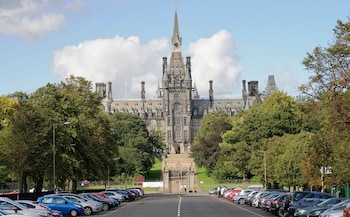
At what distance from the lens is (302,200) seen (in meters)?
39.3

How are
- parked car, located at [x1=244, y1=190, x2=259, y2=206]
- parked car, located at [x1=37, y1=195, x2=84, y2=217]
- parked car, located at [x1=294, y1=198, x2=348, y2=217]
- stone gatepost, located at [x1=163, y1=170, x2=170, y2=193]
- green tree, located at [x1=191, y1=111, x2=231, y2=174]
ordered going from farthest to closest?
green tree, located at [x1=191, y1=111, x2=231, y2=174]
stone gatepost, located at [x1=163, y1=170, x2=170, y2=193]
parked car, located at [x1=244, y1=190, x2=259, y2=206]
parked car, located at [x1=37, y1=195, x2=84, y2=217]
parked car, located at [x1=294, y1=198, x2=348, y2=217]

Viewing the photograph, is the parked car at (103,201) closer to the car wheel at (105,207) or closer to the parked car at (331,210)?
the car wheel at (105,207)

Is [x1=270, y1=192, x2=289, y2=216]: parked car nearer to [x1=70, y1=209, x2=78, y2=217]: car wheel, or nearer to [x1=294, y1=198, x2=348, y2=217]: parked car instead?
[x1=294, y1=198, x2=348, y2=217]: parked car

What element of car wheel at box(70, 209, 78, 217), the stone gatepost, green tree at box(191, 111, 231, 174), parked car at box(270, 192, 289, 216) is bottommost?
car wheel at box(70, 209, 78, 217)

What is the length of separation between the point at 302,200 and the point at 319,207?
4.63 meters

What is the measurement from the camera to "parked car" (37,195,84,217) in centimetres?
4562

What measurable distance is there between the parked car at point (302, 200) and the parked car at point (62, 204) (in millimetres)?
14610

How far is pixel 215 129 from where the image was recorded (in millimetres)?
151750

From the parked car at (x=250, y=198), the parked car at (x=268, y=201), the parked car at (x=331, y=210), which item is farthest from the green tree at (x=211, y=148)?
the parked car at (x=331, y=210)

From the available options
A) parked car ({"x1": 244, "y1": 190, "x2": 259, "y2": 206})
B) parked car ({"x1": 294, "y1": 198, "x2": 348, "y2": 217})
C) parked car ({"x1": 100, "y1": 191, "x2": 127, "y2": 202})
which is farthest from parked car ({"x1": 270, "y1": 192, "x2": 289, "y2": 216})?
parked car ({"x1": 100, "y1": 191, "x2": 127, "y2": 202})

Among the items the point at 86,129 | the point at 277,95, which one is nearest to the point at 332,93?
the point at 86,129

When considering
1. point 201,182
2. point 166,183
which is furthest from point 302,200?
point 201,182

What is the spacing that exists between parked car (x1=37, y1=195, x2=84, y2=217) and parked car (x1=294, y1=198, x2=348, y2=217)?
15.8 m

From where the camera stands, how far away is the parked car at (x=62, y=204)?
4562 cm
